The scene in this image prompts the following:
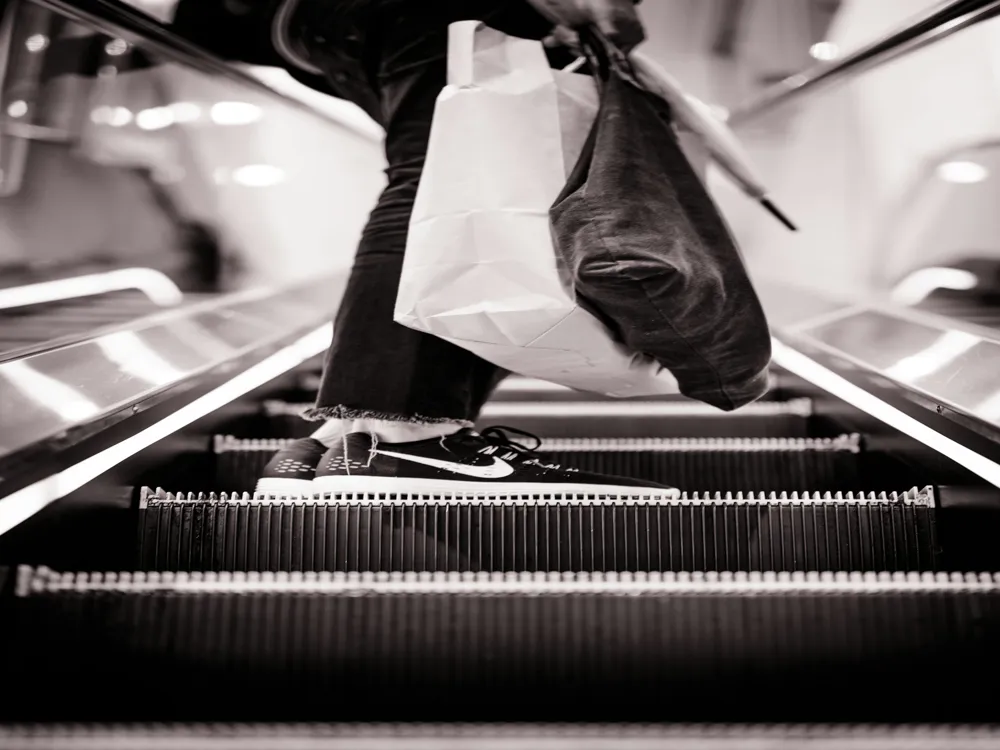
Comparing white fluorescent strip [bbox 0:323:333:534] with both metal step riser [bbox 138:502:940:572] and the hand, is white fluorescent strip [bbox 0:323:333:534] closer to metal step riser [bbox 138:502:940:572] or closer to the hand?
metal step riser [bbox 138:502:940:572]

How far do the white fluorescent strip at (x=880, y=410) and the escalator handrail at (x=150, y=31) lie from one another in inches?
75.2

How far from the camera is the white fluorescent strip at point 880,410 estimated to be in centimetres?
149

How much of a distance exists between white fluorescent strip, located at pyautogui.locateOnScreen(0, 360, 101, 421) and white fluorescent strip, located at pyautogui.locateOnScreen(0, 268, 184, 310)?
39.7 inches

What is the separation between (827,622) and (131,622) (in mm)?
934

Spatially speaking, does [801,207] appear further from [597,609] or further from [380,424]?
[597,609]

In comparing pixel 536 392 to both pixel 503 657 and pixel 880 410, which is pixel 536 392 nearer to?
pixel 880 410

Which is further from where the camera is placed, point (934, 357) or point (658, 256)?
point (934, 357)

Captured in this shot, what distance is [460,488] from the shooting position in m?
1.60

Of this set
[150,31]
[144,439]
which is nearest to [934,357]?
[144,439]

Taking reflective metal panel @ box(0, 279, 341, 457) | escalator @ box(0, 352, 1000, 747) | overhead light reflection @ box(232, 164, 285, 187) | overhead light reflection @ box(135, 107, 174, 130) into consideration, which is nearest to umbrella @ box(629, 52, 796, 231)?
escalator @ box(0, 352, 1000, 747)

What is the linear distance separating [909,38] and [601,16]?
42.2 inches

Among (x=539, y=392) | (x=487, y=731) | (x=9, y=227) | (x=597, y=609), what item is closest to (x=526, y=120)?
(x=597, y=609)

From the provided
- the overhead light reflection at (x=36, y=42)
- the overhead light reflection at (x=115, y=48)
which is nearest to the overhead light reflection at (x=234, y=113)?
the overhead light reflection at (x=115, y=48)

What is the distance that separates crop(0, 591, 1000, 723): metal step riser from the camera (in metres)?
1.12
